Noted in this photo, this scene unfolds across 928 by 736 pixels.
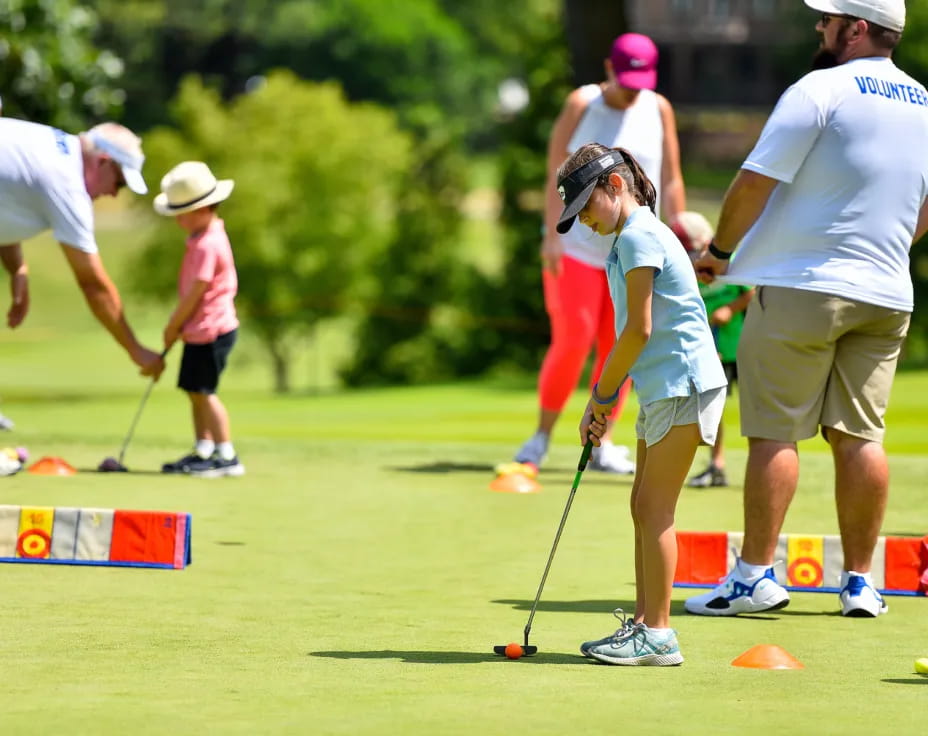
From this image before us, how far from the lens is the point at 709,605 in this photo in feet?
20.0

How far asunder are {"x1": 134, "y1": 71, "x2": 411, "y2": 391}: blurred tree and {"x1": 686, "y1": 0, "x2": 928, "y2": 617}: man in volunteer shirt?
32.6 m

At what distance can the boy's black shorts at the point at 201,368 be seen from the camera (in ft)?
30.8

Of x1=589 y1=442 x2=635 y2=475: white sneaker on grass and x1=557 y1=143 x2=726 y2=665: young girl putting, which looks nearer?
x1=557 y1=143 x2=726 y2=665: young girl putting

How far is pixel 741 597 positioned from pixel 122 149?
4.04 metres

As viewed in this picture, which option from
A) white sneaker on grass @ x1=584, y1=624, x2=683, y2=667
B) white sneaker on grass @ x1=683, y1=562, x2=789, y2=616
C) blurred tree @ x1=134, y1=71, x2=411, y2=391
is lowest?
blurred tree @ x1=134, y1=71, x2=411, y2=391

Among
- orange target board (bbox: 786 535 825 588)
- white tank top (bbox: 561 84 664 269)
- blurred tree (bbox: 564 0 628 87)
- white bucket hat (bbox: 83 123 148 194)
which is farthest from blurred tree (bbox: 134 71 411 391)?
orange target board (bbox: 786 535 825 588)

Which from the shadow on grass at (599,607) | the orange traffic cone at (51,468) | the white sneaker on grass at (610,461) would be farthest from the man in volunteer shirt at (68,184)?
the shadow on grass at (599,607)

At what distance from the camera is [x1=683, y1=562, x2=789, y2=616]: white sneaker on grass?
19.7 feet

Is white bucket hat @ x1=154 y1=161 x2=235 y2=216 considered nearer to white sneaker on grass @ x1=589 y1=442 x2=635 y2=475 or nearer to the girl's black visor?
white sneaker on grass @ x1=589 y1=442 x2=635 y2=475

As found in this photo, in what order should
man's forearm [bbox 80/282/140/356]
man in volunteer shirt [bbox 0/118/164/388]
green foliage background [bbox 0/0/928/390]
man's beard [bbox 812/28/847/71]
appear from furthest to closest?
1. green foliage background [bbox 0/0/928/390]
2. man's forearm [bbox 80/282/140/356]
3. man in volunteer shirt [bbox 0/118/164/388]
4. man's beard [bbox 812/28/847/71]

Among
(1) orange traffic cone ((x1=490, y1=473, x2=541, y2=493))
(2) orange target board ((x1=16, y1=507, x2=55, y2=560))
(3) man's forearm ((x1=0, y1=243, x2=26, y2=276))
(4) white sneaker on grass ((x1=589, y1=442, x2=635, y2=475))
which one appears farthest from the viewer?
(4) white sneaker on grass ((x1=589, y1=442, x2=635, y2=475))

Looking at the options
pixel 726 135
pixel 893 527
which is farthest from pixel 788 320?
pixel 726 135

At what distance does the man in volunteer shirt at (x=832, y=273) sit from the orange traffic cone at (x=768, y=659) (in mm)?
Result: 864

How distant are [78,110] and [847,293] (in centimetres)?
1685
